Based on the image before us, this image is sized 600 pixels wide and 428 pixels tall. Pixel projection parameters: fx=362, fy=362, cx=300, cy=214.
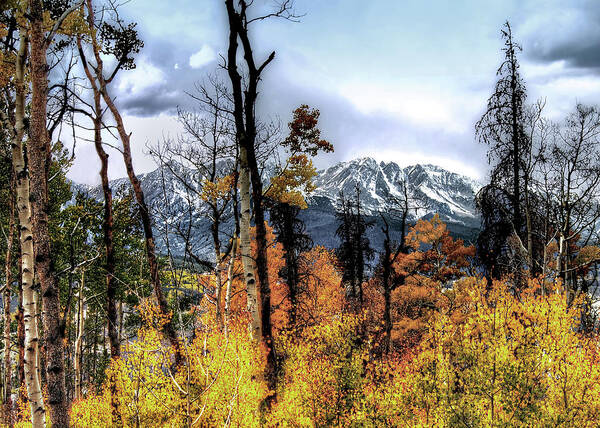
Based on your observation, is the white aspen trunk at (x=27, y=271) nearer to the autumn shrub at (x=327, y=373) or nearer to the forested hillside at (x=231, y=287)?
the forested hillside at (x=231, y=287)

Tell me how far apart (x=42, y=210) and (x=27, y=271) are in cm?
92

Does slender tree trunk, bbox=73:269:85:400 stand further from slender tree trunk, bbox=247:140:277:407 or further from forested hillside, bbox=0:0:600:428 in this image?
slender tree trunk, bbox=247:140:277:407

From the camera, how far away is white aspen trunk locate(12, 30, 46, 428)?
5.04m

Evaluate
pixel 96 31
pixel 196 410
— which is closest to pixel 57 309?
pixel 96 31

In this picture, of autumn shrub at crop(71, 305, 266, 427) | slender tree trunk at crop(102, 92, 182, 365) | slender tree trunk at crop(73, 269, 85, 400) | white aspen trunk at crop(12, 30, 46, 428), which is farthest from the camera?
slender tree trunk at crop(73, 269, 85, 400)

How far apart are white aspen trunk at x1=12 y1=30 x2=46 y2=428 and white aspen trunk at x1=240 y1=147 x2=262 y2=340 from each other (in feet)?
15.0

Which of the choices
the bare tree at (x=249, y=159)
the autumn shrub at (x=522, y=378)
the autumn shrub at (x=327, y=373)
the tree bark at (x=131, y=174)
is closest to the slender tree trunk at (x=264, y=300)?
the bare tree at (x=249, y=159)

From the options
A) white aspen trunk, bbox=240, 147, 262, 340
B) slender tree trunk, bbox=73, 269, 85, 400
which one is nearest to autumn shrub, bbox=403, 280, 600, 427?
white aspen trunk, bbox=240, 147, 262, 340

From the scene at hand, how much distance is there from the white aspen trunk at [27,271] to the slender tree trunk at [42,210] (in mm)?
121

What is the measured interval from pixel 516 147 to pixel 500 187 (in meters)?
1.83

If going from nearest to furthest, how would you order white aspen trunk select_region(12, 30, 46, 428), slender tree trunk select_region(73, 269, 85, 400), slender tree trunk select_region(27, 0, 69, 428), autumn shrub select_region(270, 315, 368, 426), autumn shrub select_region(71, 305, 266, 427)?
white aspen trunk select_region(12, 30, 46, 428)
slender tree trunk select_region(27, 0, 69, 428)
autumn shrub select_region(71, 305, 266, 427)
slender tree trunk select_region(73, 269, 85, 400)
autumn shrub select_region(270, 315, 368, 426)

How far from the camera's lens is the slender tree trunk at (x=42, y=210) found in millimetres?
5422

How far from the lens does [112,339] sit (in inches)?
425

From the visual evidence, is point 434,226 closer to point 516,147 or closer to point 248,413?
point 516,147
